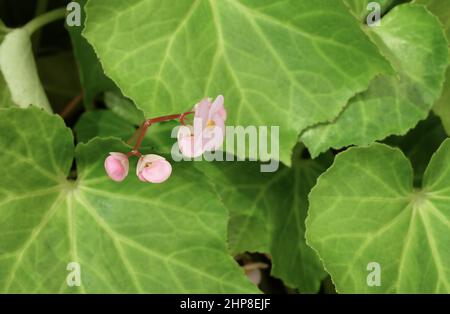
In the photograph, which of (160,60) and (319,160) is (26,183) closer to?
(160,60)

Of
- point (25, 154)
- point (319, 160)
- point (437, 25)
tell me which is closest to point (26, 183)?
point (25, 154)

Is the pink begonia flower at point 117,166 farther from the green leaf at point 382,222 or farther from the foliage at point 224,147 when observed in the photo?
the green leaf at point 382,222

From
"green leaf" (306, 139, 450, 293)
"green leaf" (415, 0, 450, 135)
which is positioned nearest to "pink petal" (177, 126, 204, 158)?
"green leaf" (306, 139, 450, 293)

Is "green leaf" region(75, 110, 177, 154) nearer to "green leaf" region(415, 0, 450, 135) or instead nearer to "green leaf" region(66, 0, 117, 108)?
"green leaf" region(66, 0, 117, 108)

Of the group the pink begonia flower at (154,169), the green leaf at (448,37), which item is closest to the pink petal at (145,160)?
the pink begonia flower at (154,169)

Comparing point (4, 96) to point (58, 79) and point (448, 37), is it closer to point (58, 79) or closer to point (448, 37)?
point (58, 79)

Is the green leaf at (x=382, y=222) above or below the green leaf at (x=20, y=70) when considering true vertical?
below
